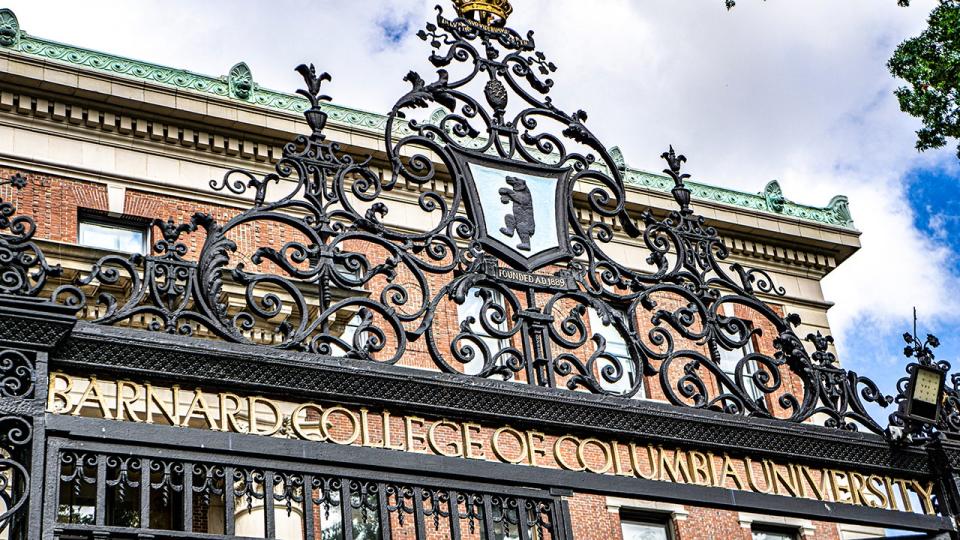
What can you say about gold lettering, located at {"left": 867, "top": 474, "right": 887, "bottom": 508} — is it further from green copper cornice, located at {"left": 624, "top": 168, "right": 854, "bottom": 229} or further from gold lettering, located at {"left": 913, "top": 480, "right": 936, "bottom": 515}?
green copper cornice, located at {"left": 624, "top": 168, "right": 854, "bottom": 229}

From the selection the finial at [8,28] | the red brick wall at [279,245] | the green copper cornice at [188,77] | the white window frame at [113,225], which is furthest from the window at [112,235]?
the finial at [8,28]

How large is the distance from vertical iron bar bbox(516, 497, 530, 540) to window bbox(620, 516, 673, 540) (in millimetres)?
15402

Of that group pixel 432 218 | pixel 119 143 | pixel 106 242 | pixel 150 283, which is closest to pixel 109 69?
pixel 119 143

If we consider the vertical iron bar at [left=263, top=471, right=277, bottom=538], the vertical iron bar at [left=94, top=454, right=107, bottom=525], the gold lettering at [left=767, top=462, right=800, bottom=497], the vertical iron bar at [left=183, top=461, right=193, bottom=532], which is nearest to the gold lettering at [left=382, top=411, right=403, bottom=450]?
the vertical iron bar at [left=263, top=471, right=277, bottom=538]

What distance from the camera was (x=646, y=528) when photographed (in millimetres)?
24703

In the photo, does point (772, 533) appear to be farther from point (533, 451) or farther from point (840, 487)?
point (533, 451)

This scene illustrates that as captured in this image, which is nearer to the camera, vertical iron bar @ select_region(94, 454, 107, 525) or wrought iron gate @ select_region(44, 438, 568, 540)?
vertical iron bar @ select_region(94, 454, 107, 525)

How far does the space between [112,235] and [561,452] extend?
13973 mm

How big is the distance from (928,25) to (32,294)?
11.8 meters

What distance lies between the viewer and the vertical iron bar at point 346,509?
8312 mm

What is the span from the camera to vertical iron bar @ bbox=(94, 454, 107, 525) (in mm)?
7688

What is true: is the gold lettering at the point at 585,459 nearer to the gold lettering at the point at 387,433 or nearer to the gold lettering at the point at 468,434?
the gold lettering at the point at 468,434

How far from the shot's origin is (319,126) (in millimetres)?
10109

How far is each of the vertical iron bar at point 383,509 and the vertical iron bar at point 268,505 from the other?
24.5 inches
